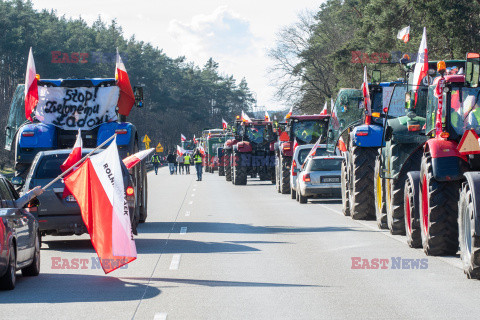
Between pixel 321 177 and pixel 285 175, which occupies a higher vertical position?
pixel 321 177

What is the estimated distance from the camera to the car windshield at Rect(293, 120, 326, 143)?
34812 millimetres

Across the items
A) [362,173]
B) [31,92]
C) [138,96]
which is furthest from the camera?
[138,96]

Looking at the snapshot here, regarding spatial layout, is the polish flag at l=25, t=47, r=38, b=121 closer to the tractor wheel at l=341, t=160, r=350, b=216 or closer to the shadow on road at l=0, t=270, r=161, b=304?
the tractor wheel at l=341, t=160, r=350, b=216

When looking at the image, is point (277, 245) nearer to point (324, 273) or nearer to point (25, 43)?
point (324, 273)

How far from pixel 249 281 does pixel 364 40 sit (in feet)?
174

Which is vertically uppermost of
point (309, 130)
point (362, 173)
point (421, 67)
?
point (421, 67)

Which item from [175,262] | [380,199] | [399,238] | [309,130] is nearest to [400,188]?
[399,238]

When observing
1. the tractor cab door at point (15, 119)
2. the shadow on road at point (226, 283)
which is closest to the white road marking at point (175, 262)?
the shadow on road at point (226, 283)

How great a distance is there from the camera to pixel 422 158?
14.0 meters

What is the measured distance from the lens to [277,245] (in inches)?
633

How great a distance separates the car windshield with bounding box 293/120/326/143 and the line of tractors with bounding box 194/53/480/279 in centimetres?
810

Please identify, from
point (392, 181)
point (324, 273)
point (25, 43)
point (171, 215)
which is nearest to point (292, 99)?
point (25, 43)

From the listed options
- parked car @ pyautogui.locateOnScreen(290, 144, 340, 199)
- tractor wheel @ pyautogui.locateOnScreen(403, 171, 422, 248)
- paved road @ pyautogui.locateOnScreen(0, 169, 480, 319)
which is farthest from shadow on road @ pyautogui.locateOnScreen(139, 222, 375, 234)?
parked car @ pyautogui.locateOnScreen(290, 144, 340, 199)

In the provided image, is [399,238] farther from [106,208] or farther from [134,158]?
[106,208]
